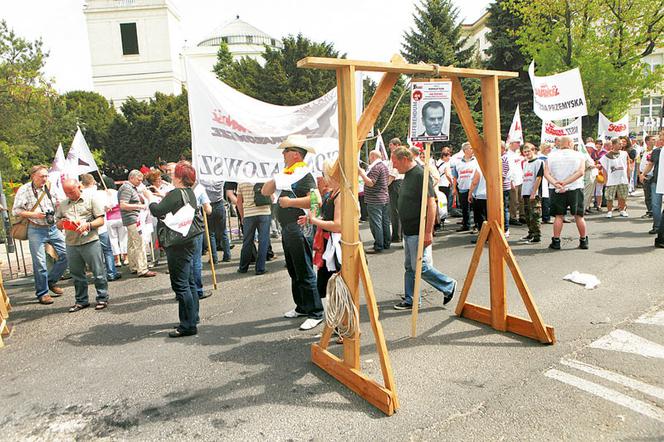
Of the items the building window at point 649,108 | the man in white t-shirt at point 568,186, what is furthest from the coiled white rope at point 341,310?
the building window at point 649,108

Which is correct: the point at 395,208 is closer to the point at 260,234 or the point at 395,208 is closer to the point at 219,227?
the point at 260,234

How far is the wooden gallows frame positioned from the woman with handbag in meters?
1.69

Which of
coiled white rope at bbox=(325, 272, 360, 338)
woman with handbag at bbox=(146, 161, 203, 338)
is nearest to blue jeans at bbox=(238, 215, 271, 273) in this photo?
woman with handbag at bbox=(146, 161, 203, 338)

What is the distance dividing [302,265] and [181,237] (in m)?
1.32

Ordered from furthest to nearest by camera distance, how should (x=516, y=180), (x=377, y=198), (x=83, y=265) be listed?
(x=516, y=180) → (x=377, y=198) → (x=83, y=265)

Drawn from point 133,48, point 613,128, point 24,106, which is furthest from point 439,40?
point 133,48

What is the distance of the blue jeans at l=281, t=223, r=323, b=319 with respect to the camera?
5074mm

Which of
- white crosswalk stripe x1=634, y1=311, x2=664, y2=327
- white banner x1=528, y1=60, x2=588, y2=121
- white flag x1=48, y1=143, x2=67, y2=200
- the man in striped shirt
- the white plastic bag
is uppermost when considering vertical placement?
white banner x1=528, y1=60, x2=588, y2=121

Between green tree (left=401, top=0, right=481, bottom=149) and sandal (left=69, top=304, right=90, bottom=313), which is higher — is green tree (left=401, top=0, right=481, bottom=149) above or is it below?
above

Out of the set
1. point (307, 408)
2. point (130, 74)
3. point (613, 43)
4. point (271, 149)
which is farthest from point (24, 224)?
point (130, 74)

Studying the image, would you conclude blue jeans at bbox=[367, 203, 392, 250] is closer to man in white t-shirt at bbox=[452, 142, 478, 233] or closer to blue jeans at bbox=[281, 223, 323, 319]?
man in white t-shirt at bbox=[452, 142, 478, 233]

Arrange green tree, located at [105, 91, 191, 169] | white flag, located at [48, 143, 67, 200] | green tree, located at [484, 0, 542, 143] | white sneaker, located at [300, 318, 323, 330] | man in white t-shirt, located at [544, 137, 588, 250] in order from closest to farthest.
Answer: white sneaker, located at [300, 318, 323, 330], man in white t-shirt, located at [544, 137, 588, 250], white flag, located at [48, 143, 67, 200], green tree, located at [484, 0, 542, 143], green tree, located at [105, 91, 191, 169]

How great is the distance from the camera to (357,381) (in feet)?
11.9

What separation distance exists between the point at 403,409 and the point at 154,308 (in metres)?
4.12
